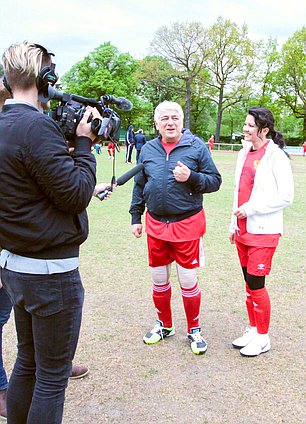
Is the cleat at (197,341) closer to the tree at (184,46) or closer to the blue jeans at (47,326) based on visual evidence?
the blue jeans at (47,326)

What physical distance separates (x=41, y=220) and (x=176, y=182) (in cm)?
168

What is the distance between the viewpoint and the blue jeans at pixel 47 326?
1.99m

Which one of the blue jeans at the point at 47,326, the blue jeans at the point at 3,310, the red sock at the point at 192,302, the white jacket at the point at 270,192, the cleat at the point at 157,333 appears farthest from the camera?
the cleat at the point at 157,333

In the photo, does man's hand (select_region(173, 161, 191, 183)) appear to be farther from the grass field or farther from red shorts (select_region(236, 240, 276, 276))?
the grass field

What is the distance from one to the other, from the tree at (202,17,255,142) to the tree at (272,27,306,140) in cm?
345

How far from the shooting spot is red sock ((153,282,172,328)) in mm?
3770

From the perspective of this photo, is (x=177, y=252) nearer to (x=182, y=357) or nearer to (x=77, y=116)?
(x=182, y=357)

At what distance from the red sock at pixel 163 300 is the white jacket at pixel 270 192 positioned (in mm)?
890

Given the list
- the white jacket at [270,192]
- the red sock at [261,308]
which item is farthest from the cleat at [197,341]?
the white jacket at [270,192]

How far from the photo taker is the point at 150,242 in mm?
3670

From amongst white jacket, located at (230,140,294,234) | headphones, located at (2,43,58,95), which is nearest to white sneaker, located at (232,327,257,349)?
white jacket, located at (230,140,294,234)

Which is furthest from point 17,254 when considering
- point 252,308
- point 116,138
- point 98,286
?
point 98,286

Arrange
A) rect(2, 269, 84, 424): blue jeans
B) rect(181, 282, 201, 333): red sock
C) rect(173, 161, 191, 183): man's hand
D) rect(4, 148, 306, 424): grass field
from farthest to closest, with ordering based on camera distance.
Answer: rect(181, 282, 201, 333): red sock → rect(173, 161, 191, 183): man's hand → rect(4, 148, 306, 424): grass field → rect(2, 269, 84, 424): blue jeans

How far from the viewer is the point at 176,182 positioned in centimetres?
342
